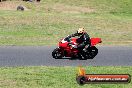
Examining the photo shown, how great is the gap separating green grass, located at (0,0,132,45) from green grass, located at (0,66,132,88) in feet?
30.6

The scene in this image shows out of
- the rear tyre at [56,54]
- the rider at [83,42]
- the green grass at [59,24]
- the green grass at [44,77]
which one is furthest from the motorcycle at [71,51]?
the green grass at [59,24]

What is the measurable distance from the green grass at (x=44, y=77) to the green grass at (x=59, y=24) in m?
9.32

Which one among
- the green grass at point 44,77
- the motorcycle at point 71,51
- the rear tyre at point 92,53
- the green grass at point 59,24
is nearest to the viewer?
the green grass at point 44,77

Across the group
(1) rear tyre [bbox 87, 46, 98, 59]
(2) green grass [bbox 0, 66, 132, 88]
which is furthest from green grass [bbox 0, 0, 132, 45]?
(2) green grass [bbox 0, 66, 132, 88]

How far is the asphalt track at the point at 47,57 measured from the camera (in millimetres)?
19250

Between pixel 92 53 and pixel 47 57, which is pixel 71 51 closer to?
pixel 92 53

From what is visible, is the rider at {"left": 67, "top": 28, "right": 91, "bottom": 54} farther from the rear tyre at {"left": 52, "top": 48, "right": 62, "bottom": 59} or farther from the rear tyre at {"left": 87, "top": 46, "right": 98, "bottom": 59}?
the rear tyre at {"left": 52, "top": 48, "right": 62, "bottom": 59}

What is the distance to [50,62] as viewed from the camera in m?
19.6

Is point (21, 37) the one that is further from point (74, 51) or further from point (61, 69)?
point (61, 69)

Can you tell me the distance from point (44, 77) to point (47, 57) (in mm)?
5953

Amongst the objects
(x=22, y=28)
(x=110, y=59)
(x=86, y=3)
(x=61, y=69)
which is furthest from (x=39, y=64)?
(x=86, y=3)

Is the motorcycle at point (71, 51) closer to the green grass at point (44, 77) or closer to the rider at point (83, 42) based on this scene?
the rider at point (83, 42)

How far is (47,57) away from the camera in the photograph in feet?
68.8

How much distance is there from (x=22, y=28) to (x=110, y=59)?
39.8 ft
